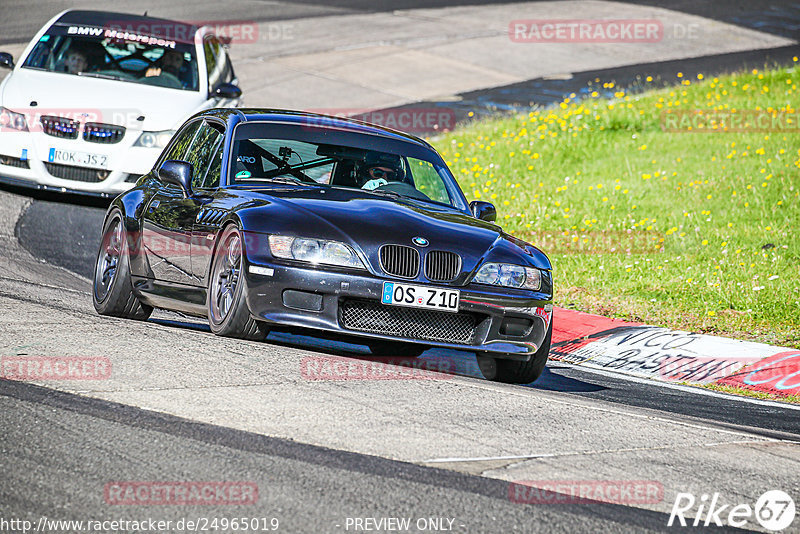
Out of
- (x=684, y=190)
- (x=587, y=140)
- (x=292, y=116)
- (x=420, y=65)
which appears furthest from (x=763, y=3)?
(x=292, y=116)

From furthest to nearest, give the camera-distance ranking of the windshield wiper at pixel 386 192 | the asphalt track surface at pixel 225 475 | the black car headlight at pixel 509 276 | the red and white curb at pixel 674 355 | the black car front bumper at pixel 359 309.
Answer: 1. the red and white curb at pixel 674 355
2. the windshield wiper at pixel 386 192
3. the black car headlight at pixel 509 276
4. the black car front bumper at pixel 359 309
5. the asphalt track surface at pixel 225 475

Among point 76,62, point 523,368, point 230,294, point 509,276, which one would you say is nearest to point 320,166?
point 230,294

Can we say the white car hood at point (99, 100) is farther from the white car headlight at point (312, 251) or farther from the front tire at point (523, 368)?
the white car headlight at point (312, 251)

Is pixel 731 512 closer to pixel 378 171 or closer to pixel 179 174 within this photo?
pixel 378 171

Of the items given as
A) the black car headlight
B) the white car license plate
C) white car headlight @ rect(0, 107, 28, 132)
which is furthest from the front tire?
white car headlight @ rect(0, 107, 28, 132)

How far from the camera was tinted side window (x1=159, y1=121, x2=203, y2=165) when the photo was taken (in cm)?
927

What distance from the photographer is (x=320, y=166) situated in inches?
329

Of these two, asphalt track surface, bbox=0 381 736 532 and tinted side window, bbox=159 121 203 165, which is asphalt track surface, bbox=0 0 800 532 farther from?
tinted side window, bbox=159 121 203 165

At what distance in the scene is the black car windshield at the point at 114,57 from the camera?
46.3 feet

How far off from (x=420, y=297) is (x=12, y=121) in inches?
295

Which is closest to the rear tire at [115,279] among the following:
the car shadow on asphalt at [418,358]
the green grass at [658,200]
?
the car shadow on asphalt at [418,358]

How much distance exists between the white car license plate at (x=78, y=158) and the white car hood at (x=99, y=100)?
1.27ft

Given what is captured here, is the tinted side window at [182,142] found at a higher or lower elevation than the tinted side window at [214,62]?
lower

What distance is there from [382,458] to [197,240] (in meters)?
3.05
